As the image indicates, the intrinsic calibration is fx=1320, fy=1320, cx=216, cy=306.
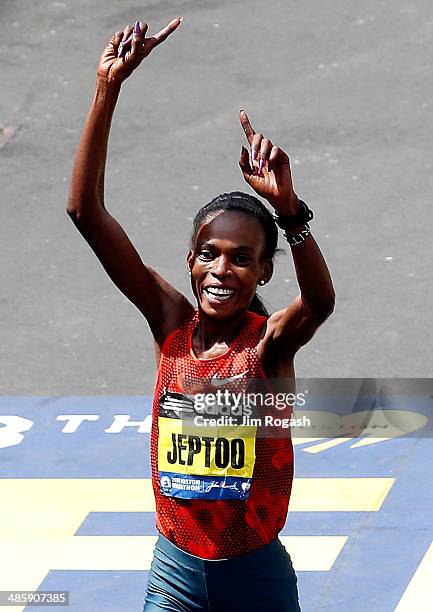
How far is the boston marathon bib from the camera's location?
14.2 feet

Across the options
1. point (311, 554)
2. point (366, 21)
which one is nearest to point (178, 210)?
point (366, 21)

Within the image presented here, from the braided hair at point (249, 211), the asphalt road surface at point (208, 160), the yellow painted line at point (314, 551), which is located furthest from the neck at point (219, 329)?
the asphalt road surface at point (208, 160)

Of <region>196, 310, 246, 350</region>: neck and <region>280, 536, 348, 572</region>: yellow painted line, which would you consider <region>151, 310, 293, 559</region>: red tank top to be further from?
<region>280, 536, 348, 572</region>: yellow painted line

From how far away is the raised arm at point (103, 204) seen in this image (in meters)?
4.29

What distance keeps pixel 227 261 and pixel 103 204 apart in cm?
47

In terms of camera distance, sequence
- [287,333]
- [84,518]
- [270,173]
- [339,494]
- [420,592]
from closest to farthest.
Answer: [270,173] < [287,333] < [420,592] < [84,518] < [339,494]

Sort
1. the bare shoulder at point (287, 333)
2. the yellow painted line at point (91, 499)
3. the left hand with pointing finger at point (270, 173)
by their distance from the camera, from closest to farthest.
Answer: the left hand with pointing finger at point (270, 173) → the bare shoulder at point (287, 333) → the yellow painted line at point (91, 499)

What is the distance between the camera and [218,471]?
4.34m

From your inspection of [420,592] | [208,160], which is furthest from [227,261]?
[208,160]

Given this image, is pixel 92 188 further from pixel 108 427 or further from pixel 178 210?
pixel 178 210

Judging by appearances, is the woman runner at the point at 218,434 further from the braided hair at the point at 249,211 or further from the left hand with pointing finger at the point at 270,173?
the left hand with pointing finger at the point at 270,173

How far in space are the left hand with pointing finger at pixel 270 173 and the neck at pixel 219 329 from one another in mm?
544

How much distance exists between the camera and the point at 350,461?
7.79m

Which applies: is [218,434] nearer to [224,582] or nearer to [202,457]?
[202,457]
